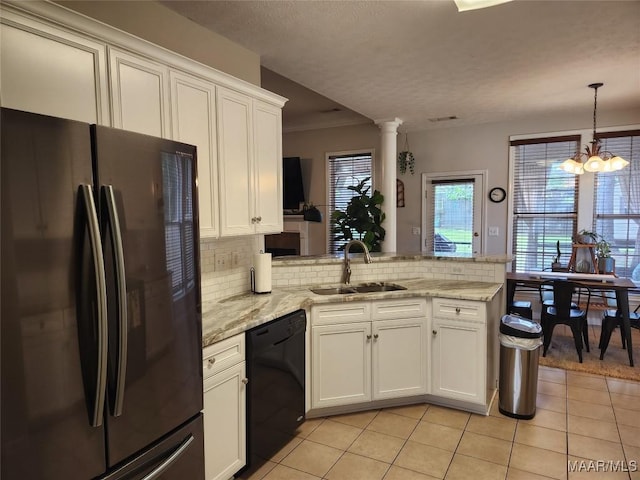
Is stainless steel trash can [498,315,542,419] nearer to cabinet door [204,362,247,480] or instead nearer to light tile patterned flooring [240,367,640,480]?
light tile patterned flooring [240,367,640,480]

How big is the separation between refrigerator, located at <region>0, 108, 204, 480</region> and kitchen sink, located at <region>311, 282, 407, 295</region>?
61.1 inches

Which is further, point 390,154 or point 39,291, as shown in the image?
point 390,154

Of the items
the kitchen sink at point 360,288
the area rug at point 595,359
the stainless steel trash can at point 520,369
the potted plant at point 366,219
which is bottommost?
the area rug at point 595,359

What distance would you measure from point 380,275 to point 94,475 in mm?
2595

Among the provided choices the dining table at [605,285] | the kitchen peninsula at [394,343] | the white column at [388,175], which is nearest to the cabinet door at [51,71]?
the kitchen peninsula at [394,343]

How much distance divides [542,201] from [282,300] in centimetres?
458

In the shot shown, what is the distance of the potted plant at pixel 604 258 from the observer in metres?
5.14

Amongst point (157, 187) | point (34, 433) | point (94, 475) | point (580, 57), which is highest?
point (580, 57)

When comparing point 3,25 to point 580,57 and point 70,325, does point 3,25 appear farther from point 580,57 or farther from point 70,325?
point 580,57

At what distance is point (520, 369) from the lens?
9.67ft

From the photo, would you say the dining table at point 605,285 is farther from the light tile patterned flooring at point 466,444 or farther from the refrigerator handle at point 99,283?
the refrigerator handle at point 99,283

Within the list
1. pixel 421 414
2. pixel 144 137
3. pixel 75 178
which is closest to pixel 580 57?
pixel 421 414

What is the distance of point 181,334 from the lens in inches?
67.9

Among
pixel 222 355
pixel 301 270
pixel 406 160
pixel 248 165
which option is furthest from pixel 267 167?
pixel 406 160
